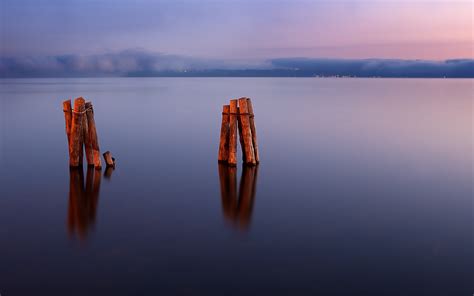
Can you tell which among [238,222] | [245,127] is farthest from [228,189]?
[238,222]

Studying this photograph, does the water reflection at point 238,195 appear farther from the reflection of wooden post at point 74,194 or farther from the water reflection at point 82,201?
the reflection of wooden post at point 74,194

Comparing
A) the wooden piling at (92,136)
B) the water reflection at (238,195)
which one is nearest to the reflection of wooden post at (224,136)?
the water reflection at (238,195)

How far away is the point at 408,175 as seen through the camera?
1311cm

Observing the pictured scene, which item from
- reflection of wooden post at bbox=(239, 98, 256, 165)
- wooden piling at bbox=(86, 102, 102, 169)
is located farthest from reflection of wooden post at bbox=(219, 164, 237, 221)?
wooden piling at bbox=(86, 102, 102, 169)

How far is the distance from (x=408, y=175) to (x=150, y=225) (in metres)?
7.48

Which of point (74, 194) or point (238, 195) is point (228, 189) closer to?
point (238, 195)

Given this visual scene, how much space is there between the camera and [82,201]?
33.0 feet

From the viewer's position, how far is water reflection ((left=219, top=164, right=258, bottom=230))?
30.0ft

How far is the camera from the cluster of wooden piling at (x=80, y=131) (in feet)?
38.7

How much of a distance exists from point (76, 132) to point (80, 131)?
0.33 feet

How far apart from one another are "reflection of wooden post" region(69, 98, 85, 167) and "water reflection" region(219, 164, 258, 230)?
3497mm

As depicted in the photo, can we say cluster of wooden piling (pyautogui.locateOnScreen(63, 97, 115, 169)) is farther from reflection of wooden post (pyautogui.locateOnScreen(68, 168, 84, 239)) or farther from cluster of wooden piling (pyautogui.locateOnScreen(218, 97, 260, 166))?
cluster of wooden piling (pyautogui.locateOnScreen(218, 97, 260, 166))

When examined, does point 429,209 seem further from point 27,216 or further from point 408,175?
point 27,216

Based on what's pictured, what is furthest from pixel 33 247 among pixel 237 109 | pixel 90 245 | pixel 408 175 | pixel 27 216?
pixel 408 175
